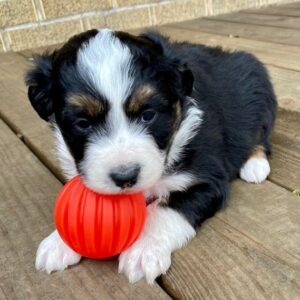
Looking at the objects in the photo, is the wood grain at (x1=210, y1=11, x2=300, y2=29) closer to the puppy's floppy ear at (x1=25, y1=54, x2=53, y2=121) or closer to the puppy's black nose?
the puppy's floppy ear at (x1=25, y1=54, x2=53, y2=121)

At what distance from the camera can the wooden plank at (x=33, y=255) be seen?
1.76m

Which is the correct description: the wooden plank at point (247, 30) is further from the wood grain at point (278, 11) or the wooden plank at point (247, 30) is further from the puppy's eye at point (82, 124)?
the puppy's eye at point (82, 124)

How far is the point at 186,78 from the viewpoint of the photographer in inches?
81.6

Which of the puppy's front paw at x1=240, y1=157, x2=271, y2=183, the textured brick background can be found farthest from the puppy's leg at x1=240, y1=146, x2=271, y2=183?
the textured brick background

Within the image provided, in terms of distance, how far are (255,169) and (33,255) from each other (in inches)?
40.9

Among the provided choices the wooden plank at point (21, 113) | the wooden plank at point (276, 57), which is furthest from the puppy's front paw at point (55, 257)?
the wooden plank at point (276, 57)

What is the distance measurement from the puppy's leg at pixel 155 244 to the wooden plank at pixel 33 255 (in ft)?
0.14

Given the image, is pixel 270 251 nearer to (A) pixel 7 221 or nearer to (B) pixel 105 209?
(B) pixel 105 209

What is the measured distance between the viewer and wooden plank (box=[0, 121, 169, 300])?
176 cm

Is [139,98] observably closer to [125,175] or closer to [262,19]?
[125,175]

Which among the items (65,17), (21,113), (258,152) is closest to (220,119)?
(258,152)

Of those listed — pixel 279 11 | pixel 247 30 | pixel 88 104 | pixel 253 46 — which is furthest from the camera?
pixel 279 11

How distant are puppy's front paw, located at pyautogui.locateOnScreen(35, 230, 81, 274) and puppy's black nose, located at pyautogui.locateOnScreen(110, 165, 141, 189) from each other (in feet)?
1.21

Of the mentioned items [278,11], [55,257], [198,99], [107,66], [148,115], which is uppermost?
[107,66]
